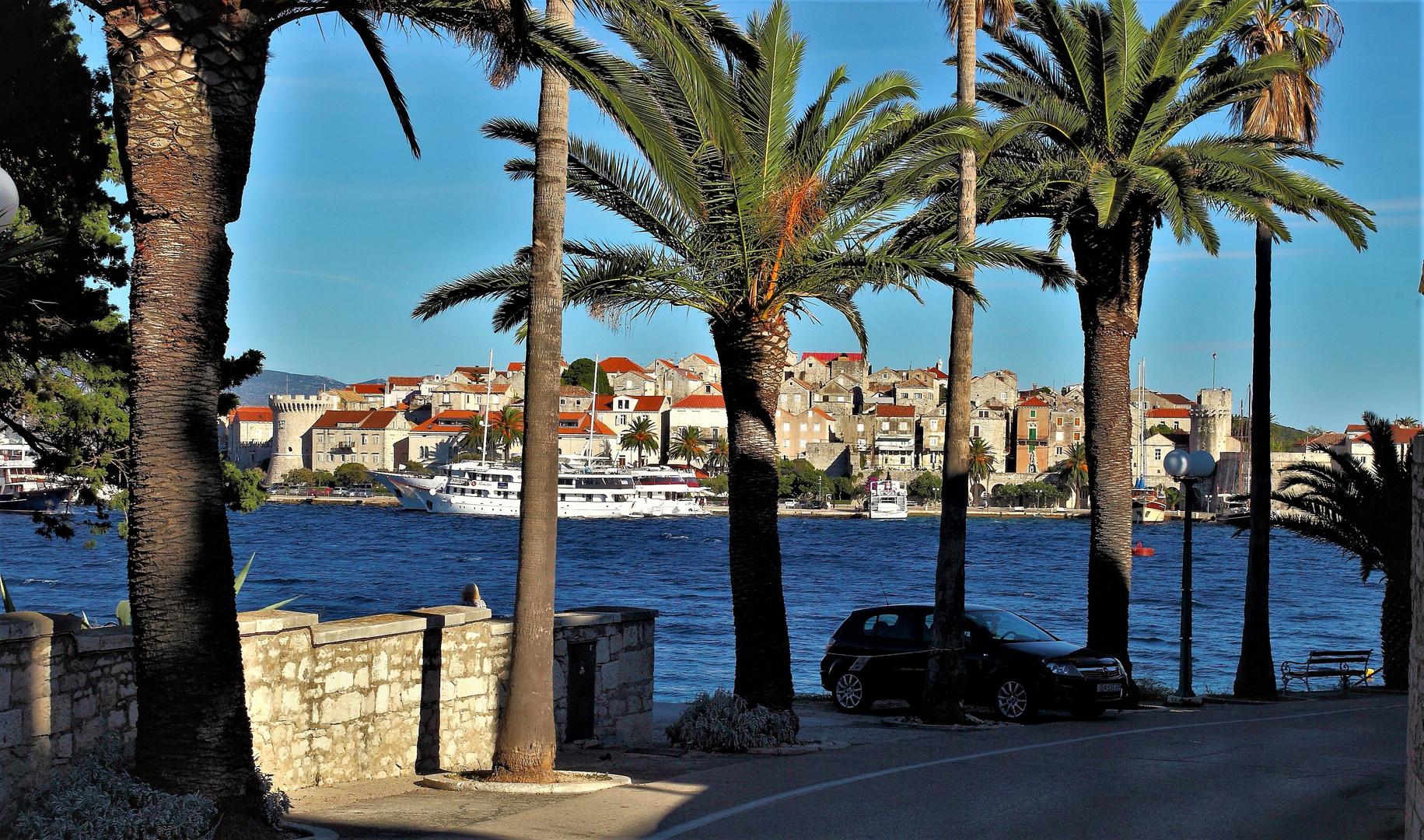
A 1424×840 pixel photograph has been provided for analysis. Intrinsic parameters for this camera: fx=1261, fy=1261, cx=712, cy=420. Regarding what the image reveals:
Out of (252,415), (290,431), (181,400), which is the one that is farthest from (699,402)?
(181,400)

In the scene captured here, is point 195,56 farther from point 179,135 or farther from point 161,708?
point 161,708

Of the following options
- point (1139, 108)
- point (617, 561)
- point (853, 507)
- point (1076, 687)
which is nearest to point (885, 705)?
point (1076, 687)

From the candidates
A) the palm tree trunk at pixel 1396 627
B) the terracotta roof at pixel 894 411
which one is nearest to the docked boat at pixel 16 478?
the terracotta roof at pixel 894 411

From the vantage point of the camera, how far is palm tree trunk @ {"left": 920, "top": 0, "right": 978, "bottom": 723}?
16719 millimetres

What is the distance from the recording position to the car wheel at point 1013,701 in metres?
17.3

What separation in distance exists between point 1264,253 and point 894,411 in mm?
147761

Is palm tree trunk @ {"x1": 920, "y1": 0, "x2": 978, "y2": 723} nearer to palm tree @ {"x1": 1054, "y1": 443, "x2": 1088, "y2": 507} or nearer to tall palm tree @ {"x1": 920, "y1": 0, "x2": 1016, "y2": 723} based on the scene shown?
tall palm tree @ {"x1": 920, "y1": 0, "x2": 1016, "y2": 723}

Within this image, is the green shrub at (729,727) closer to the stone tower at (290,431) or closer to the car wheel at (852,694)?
the car wheel at (852,694)

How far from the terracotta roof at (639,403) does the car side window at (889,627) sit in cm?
15179

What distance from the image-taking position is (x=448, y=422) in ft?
541

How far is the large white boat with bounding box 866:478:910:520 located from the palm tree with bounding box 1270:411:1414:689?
11596 cm

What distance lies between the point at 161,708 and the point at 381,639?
124 inches

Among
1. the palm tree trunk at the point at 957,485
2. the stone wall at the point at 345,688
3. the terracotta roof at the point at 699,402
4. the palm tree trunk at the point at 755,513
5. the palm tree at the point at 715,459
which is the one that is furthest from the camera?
the terracotta roof at the point at 699,402

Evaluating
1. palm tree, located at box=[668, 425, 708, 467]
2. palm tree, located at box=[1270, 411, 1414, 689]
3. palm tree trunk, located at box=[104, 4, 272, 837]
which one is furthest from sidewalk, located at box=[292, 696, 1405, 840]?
palm tree, located at box=[668, 425, 708, 467]
